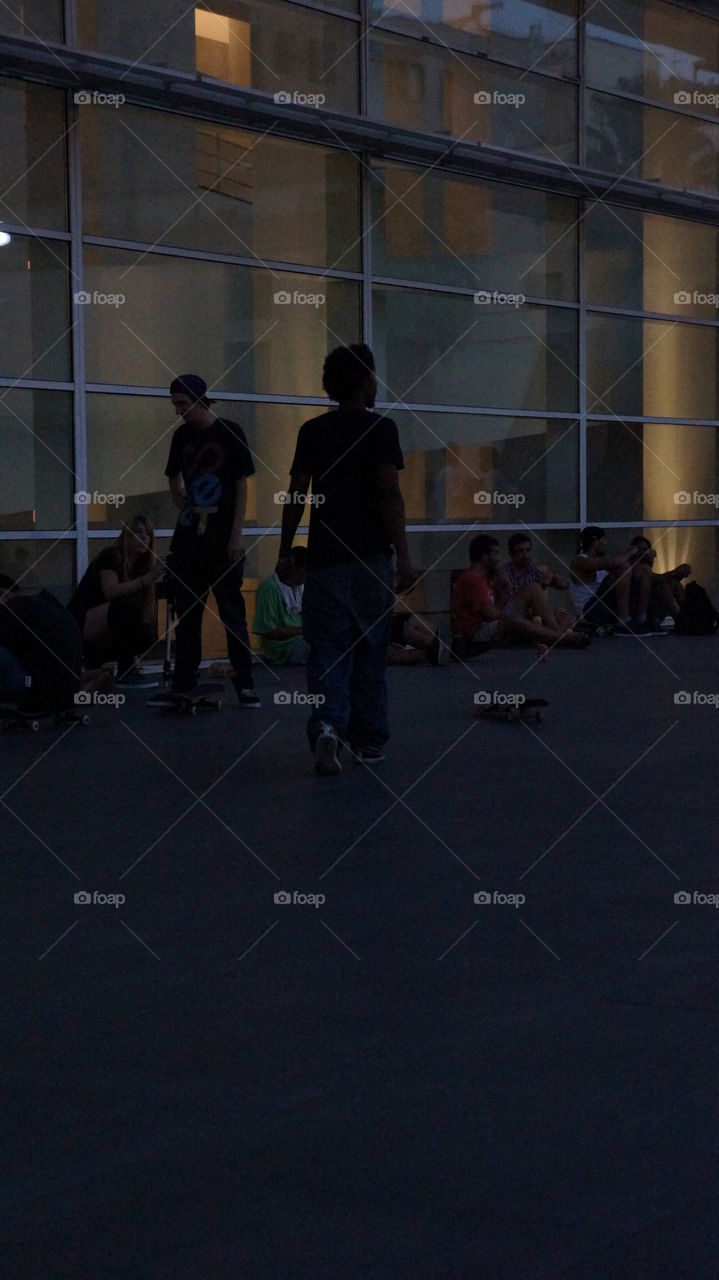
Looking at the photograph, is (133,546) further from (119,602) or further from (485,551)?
(485,551)

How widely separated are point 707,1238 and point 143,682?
10.1 meters

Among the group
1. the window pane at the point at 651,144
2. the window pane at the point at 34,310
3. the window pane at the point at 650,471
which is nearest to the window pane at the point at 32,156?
the window pane at the point at 34,310

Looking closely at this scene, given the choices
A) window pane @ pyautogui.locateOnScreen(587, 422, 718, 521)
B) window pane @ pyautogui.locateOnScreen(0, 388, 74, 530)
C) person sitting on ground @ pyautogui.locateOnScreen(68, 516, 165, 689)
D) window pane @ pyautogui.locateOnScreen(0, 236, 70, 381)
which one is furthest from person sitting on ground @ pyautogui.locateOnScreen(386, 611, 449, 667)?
window pane @ pyautogui.locateOnScreen(587, 422, 718, 521)

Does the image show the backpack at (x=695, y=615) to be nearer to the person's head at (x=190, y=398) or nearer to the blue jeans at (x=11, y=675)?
the person's head at (x=190, y=398)

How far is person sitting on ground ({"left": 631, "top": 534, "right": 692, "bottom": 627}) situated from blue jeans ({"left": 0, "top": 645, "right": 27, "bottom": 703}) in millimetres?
10405

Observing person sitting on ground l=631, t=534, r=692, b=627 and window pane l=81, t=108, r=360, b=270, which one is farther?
person sitting on ground l=631, t=534, r=692, b=627

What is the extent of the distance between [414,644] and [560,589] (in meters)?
2.65

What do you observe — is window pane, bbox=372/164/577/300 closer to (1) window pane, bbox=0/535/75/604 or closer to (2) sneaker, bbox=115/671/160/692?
(1) window pane, bbox=0/535/75/604

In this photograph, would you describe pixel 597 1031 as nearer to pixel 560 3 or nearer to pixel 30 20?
pixel 30 20

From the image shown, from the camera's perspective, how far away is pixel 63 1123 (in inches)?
126

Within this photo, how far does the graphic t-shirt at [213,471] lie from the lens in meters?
10.5

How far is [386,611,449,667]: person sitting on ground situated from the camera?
14.5 meters

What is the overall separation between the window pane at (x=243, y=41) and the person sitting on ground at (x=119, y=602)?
4.69m

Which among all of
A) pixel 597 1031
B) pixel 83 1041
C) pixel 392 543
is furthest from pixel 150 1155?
pixel 392 543
